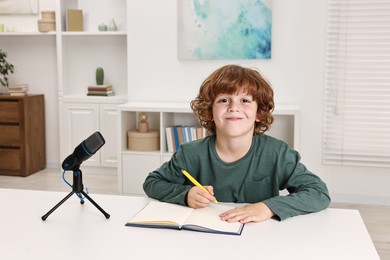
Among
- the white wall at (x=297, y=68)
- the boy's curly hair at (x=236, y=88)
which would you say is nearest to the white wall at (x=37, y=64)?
the white wall at (x=297, y=68)

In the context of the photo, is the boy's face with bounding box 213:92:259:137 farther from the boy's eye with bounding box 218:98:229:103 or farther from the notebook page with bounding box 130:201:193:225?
the notebook page with bounding box 130:201:193:225

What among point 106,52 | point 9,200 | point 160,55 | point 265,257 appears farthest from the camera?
point 106,52

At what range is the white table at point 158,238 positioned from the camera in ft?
4.01

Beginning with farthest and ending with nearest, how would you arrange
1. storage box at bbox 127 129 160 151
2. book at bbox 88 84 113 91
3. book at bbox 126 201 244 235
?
1. book at bbox 88 84 113 91
2. storage box at bbox 127 129 160 151
3. book at bbox 126 201 244 235

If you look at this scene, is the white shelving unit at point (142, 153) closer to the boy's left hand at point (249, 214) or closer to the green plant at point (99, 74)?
the green plant at point (99, 74)

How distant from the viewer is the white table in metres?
1.22

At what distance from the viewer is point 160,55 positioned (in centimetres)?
422

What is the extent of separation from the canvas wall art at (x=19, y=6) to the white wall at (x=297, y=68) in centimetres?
128

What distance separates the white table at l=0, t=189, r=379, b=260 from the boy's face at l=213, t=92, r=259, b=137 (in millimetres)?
A: 381

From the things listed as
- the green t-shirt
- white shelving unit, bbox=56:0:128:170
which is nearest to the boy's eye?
the green t-shirt

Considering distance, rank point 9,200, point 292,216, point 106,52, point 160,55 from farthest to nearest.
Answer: point 106,52
point 160,55
point 9,200
point 292,216

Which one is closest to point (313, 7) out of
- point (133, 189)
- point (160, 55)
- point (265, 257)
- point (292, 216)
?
point (160, 55)

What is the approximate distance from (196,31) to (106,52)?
3.91 feet

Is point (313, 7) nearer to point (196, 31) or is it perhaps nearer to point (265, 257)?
point (196, 31)
